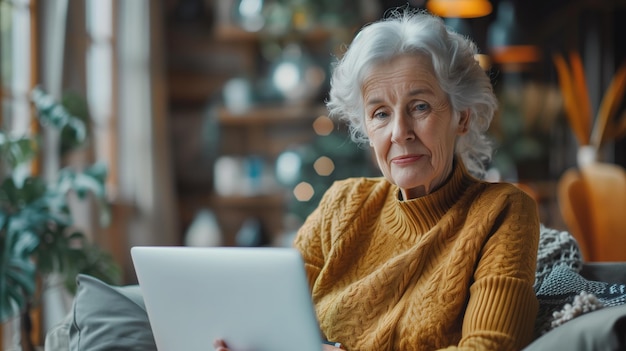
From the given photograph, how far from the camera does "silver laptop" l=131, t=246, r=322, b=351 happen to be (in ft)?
4.45

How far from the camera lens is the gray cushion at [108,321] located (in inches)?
72.0

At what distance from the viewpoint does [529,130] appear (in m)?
7.96

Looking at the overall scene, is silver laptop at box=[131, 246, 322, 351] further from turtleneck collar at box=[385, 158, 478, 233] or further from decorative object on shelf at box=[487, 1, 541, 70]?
decorative object on shelf at box=[487, 1, 541, 70]

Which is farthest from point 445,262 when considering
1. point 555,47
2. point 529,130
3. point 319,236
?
point 555,47

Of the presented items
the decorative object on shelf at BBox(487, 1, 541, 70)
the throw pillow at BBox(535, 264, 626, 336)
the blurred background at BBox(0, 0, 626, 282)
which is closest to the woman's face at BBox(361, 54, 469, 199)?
the throw pillow at BBox(535, 264, 626, 336)

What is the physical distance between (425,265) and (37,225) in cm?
145

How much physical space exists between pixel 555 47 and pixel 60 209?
716 cm

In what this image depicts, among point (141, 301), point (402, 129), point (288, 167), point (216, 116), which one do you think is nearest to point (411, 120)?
point (402, 129)

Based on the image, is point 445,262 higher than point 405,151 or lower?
lower

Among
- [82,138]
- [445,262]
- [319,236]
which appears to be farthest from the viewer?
[82,138]

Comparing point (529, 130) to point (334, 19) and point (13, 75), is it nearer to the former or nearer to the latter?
point (334, 19)

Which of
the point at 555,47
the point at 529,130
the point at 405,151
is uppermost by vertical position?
the point at 405,151

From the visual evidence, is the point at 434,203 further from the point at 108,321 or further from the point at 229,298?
the point at 108,321

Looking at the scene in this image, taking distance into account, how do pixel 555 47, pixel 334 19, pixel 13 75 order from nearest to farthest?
pixel 13 75 → pixel 334 19 → pixel 555 47
